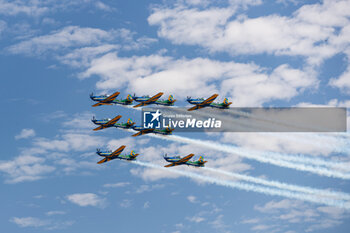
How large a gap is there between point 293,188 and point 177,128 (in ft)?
139

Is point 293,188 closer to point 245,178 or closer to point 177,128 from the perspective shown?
point 245,178

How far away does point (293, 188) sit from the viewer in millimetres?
190875

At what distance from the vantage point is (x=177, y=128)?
652ft

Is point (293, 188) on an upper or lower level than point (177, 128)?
lower

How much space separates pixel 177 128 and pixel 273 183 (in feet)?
118

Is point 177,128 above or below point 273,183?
above

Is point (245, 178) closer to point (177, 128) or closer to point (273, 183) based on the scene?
point (273, 183)

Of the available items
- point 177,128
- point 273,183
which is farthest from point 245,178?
point 177,128

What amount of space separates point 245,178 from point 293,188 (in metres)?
16.7

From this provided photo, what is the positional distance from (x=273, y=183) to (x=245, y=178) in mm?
10009

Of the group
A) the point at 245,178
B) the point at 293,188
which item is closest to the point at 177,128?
the point at 245,178

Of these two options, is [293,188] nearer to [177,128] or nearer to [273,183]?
[273,183]

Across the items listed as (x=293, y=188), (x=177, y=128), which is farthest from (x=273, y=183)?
(x=177, y=128)
